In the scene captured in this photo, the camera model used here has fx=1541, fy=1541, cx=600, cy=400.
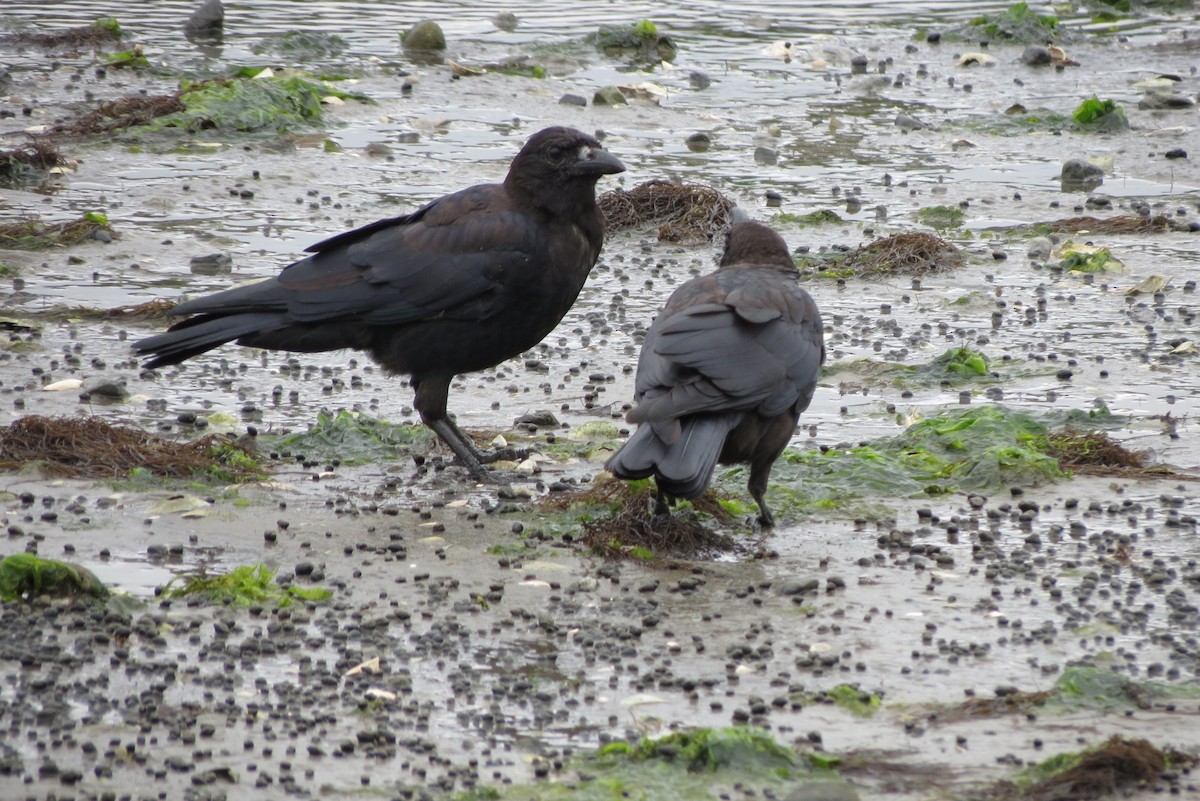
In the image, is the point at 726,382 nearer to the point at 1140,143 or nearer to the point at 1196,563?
the point at 1196,563

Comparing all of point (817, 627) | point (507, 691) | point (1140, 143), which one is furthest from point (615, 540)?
point (1140, 143)

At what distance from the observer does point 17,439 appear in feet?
21.7

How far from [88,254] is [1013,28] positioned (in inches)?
470

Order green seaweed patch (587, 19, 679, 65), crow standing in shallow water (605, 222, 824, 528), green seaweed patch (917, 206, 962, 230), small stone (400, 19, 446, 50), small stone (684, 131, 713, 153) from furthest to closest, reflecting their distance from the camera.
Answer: green seaweed patch (587, 19, 679, 65)
small stone (400, 19, 446, 50)
small stone (684, 131, 713, 153)
green seaweed patch (917, 206, 962, 230)
crow standing in shallow water (605, 222, 824, 528)

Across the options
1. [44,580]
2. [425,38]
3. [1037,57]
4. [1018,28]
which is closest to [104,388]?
[44,580]

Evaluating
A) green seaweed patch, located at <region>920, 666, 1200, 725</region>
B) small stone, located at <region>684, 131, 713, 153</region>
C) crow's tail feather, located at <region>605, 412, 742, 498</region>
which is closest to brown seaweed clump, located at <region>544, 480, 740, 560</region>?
crow's tail feather, located at <region>605, 412, 742, 498</region>

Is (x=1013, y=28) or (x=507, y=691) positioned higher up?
(x=1013, y=28)

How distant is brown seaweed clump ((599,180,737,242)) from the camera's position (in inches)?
424

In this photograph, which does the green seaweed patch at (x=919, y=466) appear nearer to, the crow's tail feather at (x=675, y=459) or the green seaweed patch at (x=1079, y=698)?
the crow's tail feather at (x=675, y=459)

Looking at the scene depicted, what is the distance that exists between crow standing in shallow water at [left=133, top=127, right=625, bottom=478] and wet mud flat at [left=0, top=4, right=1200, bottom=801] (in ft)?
1.51

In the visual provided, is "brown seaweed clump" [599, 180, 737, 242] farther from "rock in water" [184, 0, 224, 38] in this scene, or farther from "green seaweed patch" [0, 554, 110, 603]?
"rock in water" [184, 0, 224, 38]

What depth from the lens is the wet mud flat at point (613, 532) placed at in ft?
14.0

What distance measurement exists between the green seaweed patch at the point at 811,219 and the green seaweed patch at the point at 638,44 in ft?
19.9

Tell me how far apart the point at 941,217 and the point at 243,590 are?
7329 millimetres
